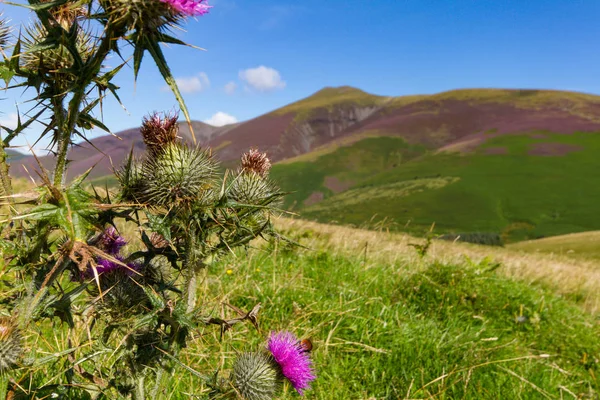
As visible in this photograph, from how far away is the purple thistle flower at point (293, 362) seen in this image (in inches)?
93.4

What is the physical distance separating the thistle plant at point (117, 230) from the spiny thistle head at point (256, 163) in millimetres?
141

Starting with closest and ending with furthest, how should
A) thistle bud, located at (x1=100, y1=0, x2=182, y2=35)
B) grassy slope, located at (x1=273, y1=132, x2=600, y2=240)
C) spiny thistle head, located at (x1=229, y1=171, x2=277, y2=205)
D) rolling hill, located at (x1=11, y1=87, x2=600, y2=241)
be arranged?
thistle bud, located at (x1=100, y1=0, x2=182, y2=35) < spiny thistle head, located at (x1=229, y1=171, x2=277, y2=205) < grassy slope, located at (x1=273, y1=132, x2=600, y2=240) < rolling hill, located at (x1=11, y1=87, x2=600, y2=241)

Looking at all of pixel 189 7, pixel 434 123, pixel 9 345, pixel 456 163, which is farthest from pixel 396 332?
pixel 434 123

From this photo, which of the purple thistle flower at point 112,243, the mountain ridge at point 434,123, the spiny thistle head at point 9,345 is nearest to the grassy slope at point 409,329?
the purple thistle flower at point 112,243

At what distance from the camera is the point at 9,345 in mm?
1699

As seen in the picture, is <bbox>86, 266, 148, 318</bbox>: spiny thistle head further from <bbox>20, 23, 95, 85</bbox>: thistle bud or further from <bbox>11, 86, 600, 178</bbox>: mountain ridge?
<bbox>11, 86, 600, 178</bbox>: mountain ridge

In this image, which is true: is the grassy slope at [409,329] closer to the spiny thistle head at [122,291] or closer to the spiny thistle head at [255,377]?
the spiny thistle head at [255,377]

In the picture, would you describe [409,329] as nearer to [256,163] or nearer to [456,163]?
[256,163]

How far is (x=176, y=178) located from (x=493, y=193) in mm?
96215

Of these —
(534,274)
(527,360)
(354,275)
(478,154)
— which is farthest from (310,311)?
(478,154)

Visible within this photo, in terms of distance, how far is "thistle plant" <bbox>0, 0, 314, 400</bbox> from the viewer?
159 cm

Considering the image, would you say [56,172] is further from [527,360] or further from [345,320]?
[527,360]

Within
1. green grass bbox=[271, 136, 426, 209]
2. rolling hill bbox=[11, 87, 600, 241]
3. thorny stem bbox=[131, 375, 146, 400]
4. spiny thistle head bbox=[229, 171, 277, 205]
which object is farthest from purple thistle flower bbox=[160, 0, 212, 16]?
green grass bbox=[271, 136, 426, 209]

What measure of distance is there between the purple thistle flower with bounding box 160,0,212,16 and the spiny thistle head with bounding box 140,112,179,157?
0.78 m
